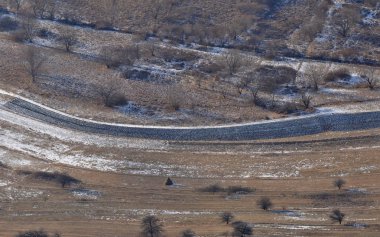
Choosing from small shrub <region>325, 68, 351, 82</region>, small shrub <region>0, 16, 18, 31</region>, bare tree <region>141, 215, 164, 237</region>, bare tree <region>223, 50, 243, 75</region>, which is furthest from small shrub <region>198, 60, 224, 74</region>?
bare tree <region>141, 215, 164, 237</region>

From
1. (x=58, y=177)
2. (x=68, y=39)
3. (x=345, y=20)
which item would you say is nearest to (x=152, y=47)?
(x=68, y=39)

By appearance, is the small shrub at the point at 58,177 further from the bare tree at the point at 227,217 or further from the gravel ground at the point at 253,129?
the bare tree at the point at 227,217

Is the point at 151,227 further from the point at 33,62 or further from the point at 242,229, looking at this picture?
the point at 33,62

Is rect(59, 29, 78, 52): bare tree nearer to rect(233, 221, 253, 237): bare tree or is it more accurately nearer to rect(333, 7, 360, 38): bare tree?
rect(333, 7, 360, 38): bare tree

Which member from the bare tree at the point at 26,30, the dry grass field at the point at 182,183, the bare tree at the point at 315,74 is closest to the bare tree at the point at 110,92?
the dry grass field at the point at 182,183

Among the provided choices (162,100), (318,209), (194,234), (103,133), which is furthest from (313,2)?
(194,234)

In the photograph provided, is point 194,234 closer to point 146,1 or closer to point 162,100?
point 162,100

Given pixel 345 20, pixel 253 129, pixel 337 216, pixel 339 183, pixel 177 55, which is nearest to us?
pixel 337 216
